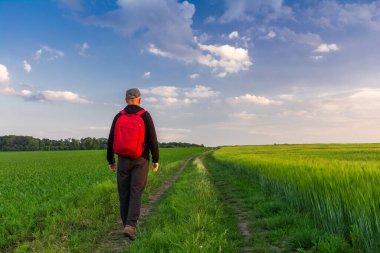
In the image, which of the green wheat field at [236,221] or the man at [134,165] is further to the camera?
the man at [134,165]

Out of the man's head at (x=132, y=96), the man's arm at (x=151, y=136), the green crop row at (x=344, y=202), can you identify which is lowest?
the green crop row at (x=344, y=202)

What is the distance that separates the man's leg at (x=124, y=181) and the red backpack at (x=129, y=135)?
0.26 meters

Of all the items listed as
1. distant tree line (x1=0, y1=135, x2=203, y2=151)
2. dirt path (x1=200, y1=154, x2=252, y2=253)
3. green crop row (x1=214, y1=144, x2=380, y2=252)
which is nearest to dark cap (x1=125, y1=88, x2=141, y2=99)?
dirt path (x1=200, y1=154, x2=252, y2=253)

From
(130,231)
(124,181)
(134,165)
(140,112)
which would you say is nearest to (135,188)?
(124,181)

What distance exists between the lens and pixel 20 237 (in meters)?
7.11

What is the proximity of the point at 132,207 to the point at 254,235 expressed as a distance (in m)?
2.27

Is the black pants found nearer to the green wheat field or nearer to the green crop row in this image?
the green wheat field

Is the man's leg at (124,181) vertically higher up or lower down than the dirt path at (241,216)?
higher up

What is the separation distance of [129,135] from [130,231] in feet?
5.61

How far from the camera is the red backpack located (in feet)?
21.2

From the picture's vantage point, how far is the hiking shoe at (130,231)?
255 inches

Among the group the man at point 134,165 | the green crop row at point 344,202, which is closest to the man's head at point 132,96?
the man at point 134,165

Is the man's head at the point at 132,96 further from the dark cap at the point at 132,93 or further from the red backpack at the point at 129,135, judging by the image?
the red backpack at the point at 129,135

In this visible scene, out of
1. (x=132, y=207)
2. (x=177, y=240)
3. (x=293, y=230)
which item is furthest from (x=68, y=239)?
(x=293, y=230)
